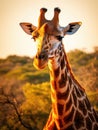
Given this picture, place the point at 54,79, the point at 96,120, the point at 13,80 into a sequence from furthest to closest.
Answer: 1. the point at 13,80
2. the point at 96,120
3. the point at 54,79

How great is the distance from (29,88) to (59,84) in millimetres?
1450

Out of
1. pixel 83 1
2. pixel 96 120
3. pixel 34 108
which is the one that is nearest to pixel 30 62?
pixel 34 108

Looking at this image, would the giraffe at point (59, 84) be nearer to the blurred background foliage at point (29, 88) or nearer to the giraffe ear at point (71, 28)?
the giraffe ear at point (71, 28)

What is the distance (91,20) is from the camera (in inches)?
152

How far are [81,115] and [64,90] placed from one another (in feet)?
0.66

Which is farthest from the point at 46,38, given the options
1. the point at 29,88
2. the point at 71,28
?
the point at 29,88

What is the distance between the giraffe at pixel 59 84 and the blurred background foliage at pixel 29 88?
3.60 feet

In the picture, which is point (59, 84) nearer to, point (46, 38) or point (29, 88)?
point (46, 38)

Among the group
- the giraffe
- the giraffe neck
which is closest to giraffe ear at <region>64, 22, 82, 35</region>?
the giraffe

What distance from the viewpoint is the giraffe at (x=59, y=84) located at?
91.9 inches

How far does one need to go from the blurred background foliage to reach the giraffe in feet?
3.60

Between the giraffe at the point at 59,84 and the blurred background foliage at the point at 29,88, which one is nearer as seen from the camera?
the giraffe at the point at 59,84

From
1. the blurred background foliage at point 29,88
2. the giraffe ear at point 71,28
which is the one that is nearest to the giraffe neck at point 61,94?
the giraffe ear at point 71,28

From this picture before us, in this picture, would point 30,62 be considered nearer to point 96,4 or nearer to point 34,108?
point 34,108
